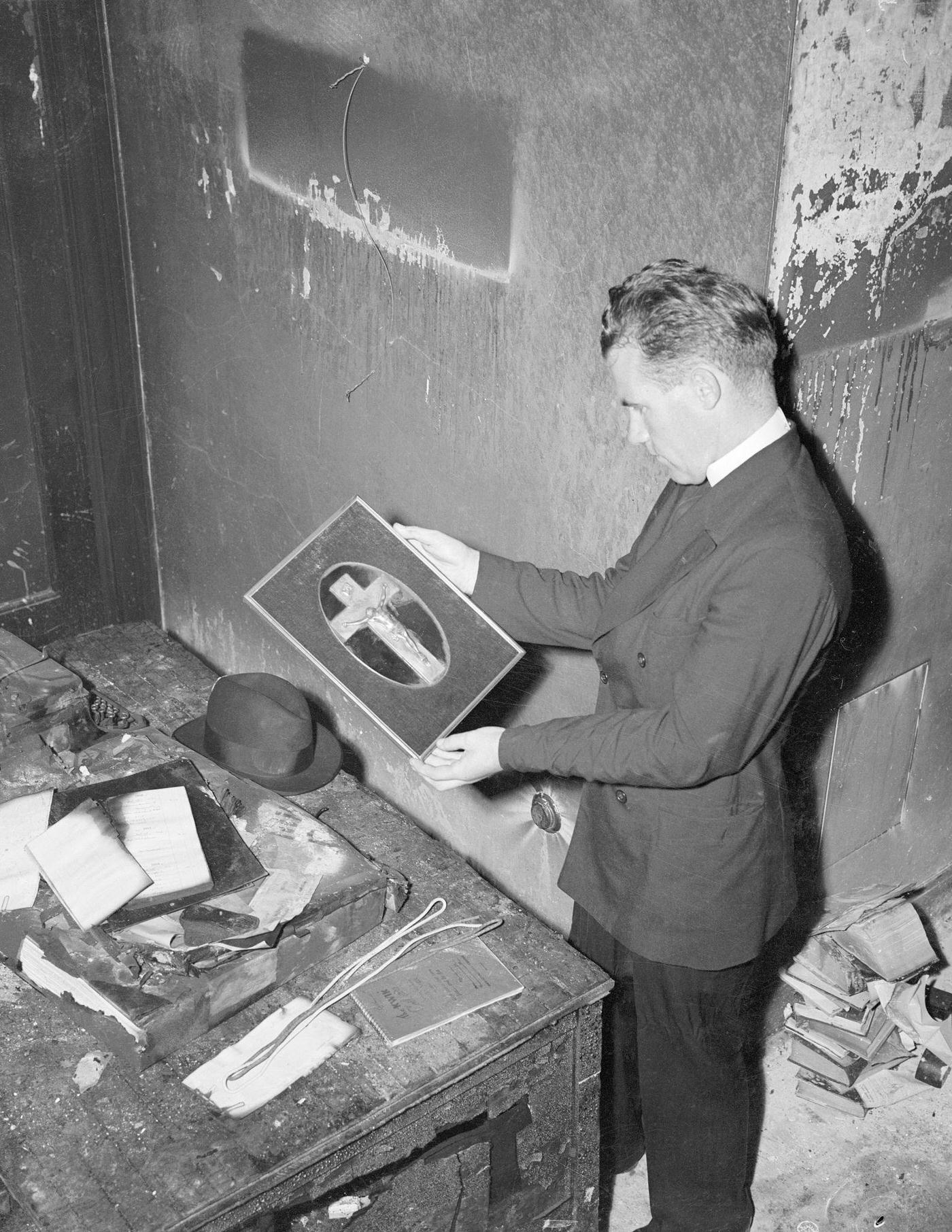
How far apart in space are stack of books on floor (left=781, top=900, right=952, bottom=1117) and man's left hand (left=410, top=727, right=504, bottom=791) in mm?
1348

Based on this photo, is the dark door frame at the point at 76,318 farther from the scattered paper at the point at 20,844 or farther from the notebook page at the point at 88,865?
the notebook page at the point at 88,865

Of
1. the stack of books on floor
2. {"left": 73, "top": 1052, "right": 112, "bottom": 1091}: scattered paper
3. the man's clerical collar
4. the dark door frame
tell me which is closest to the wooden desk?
{"left": 73, "top": 1052, "right": 112, "bottom": 1091}: scattered paper

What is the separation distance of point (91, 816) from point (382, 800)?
2.38ft

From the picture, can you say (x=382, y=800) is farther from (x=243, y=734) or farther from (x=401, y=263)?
(x=401, y=263)

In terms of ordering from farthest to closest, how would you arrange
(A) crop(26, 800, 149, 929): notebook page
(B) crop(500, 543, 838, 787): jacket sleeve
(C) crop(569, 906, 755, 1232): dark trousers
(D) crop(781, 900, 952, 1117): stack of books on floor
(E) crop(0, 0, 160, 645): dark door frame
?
(E) crop(0, 0, 160, 645): dark door frame < (D) crop(781, 900, 952, 1117): stack of books on floor < (C) crop(569, 906, 755, 1232): dark trousers < (A) crop(26, 800, 149, 929): notebook page < (B) crop(500, 543, 838, 787): jacket sleeve

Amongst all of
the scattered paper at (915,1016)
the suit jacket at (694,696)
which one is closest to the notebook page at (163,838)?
the suit jacket at (694,696)

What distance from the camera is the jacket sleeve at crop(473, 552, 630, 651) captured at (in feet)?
8.23

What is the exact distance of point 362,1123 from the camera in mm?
2062

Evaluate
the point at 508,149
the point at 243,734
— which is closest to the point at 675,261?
the point at 508,149

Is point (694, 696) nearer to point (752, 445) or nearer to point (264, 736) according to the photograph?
point (752, 445)

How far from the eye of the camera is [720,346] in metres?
1.97

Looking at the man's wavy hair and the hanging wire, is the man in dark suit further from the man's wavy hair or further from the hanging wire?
the hanging wire

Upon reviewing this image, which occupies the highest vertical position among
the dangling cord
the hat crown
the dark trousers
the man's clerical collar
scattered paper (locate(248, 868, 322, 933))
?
the man's clerical collar

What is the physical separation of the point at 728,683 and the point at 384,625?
0.80m
